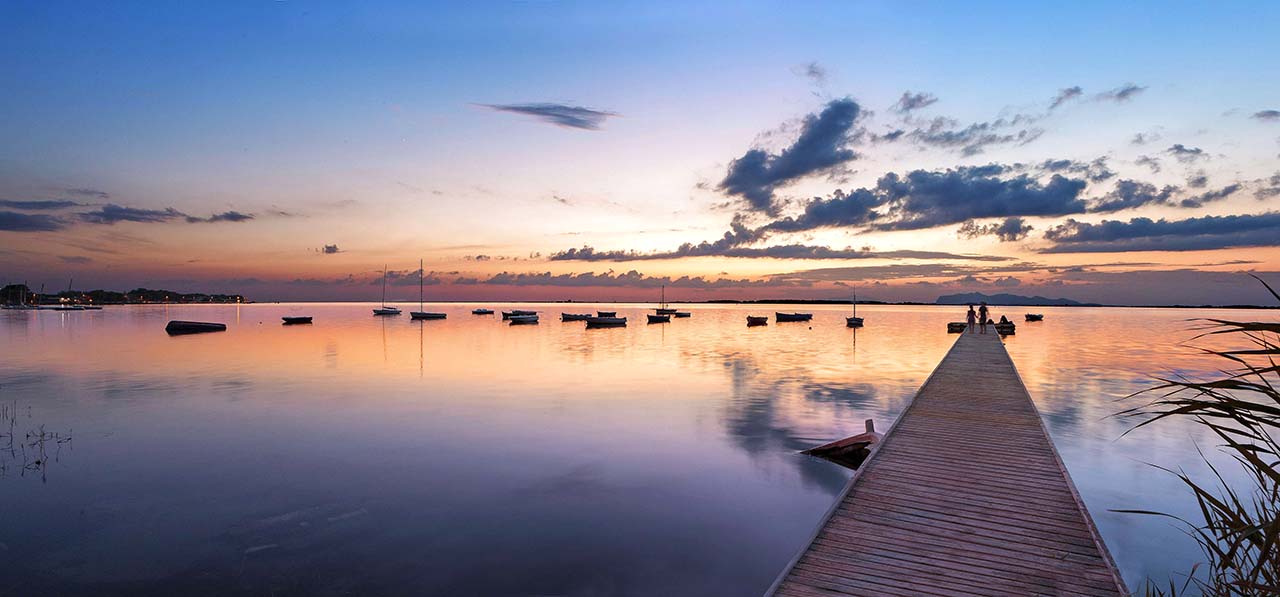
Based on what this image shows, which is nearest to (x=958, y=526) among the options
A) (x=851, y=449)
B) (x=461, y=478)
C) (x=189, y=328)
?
(x=851, y=449)

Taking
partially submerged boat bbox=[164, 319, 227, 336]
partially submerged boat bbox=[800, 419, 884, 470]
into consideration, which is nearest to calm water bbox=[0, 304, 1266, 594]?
partially submerged boat bbox=[800, 419, 884, 470]

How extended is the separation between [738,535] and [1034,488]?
Answer: 15.7 feet

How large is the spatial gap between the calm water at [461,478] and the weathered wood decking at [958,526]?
245cm

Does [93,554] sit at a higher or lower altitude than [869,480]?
lower

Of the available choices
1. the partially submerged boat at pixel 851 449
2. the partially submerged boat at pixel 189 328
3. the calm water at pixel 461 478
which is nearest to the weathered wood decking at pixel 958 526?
the calm water at pixel 461 478

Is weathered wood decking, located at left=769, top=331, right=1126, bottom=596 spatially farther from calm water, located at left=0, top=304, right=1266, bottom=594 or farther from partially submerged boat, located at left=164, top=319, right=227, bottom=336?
Result: partially submerged boat, located at left=164, top=319, right=227, bottom=336

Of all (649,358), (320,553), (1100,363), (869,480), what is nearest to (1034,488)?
(869,480)

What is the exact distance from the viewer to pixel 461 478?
14.7 meters

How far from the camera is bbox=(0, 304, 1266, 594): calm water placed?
9828mm

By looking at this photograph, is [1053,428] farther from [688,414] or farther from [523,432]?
[523,432]

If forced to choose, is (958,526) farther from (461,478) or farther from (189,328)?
(189,328)

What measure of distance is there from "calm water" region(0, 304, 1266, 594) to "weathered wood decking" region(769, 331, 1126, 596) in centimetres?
245

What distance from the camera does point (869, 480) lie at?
9211 mm

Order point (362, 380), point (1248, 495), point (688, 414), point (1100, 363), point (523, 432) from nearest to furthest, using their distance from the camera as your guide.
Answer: point (1248, 495)
point (523, 432)
point (688, 414)
point (362, 380)
point (1100, 363)
